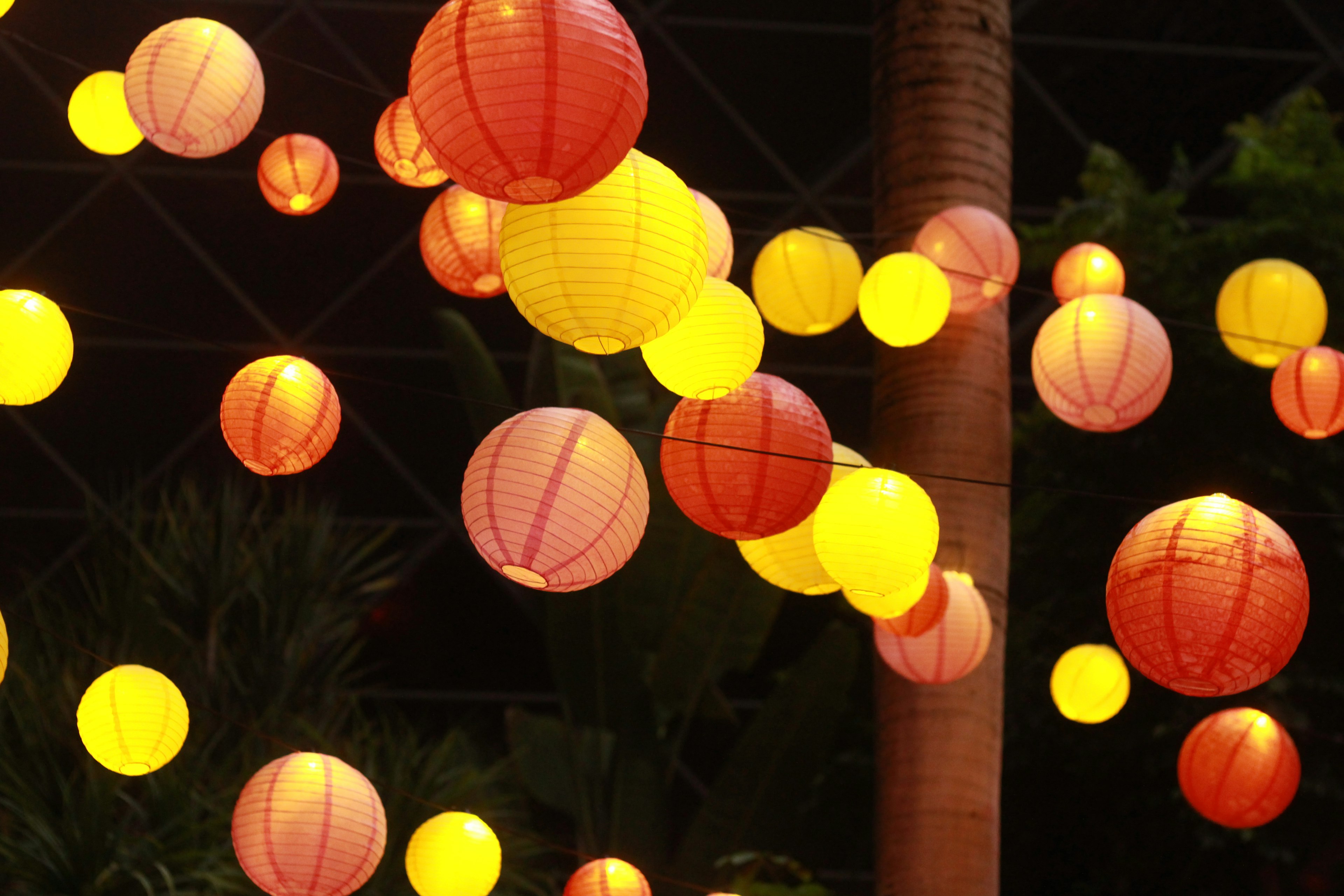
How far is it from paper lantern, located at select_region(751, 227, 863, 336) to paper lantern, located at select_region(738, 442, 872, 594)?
1033 mm

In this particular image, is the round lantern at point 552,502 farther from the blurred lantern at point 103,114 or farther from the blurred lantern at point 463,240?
the blurred lantern at point 103,114

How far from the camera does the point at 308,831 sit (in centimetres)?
337

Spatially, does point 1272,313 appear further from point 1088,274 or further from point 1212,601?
point 1212,601

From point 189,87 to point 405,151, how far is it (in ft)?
1.86

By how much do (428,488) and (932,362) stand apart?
592cm

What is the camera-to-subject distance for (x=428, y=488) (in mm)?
9688

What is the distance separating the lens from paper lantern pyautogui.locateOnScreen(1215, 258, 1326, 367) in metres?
4.52

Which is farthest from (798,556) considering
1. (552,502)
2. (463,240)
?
(463,240)

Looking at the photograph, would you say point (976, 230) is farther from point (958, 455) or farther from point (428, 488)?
point (428, 488)

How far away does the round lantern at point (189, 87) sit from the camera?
Result: 3551 mm

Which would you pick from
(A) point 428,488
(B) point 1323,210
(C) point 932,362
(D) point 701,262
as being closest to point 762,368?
(A) point 428,488

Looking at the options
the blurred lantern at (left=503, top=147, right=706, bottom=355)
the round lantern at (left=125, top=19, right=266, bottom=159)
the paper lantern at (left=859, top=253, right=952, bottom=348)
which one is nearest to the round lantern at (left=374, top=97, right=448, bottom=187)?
the round lantern at (left=125, top=19, right=266, bottom=159)

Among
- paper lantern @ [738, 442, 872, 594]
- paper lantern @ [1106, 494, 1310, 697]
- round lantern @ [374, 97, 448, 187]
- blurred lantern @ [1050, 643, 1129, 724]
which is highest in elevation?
round lantern @ [374, 97, 448, 187]

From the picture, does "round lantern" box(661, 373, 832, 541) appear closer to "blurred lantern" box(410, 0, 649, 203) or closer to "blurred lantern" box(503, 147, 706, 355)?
"blurred lantern" box(503, 147, 706, 355)
